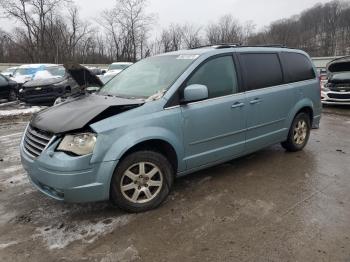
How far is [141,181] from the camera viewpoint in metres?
3.71

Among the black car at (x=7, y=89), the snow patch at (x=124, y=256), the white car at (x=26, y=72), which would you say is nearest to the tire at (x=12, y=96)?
the black car at (x=7, y=89)

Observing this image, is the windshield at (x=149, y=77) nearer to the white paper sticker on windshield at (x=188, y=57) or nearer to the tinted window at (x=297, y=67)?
the white paper sticker on windshield at (x=188, y=57)

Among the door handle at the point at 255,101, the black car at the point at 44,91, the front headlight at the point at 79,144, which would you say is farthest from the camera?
the black car at the point at 44,91

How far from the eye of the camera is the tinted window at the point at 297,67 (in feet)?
18.1

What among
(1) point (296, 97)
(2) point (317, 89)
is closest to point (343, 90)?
(2) point (317, 89)

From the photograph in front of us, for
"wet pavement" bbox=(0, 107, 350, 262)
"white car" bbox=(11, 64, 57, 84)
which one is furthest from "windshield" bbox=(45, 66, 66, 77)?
"wet pavement" bbox=(0, 107, 350, 262)

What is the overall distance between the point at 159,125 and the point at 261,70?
2089 millimetres

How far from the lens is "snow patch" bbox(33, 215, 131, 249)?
126 inches

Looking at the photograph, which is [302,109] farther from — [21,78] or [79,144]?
[21,78]

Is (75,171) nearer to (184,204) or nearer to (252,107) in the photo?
(184,204)

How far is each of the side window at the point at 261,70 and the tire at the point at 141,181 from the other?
5.88 feet

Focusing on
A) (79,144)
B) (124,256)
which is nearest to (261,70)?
(79,144)

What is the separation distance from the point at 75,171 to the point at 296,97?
12.5 ft

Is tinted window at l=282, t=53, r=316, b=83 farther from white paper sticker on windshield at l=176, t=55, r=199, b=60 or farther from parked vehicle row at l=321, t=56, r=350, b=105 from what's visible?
parked vehicle row at l=321, t=56, r=350, b=105
